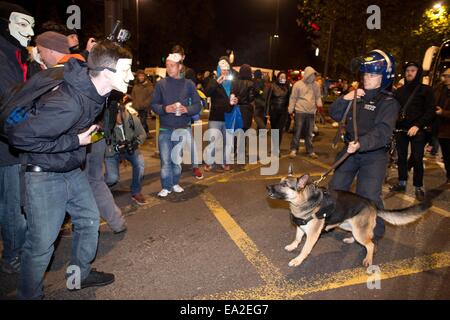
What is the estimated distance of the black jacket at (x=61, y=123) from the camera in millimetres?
2330

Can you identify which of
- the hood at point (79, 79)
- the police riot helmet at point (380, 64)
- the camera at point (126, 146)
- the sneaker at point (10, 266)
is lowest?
the sneaker at point (10, 266)

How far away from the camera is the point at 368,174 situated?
4000 millimetres

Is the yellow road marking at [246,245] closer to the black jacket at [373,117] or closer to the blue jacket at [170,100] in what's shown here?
the blue jacket at [170,100]

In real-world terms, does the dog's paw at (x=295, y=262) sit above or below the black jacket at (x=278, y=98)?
below

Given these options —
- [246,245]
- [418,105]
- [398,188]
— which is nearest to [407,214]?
[246,245]

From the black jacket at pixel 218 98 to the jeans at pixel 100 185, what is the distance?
332 centimetres

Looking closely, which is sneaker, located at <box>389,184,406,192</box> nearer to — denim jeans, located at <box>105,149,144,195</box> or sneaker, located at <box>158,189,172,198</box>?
sneaker, located at <box>158,189,172,198</box>

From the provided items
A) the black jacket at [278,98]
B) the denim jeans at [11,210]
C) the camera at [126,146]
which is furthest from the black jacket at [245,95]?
the denim jeans at [11,210]

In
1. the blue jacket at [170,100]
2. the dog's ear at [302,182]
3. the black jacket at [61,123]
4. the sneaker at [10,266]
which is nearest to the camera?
the black jacket at [61,123]

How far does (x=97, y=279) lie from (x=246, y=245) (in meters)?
1.76

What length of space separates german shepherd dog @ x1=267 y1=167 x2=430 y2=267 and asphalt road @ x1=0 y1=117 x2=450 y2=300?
32 cm
